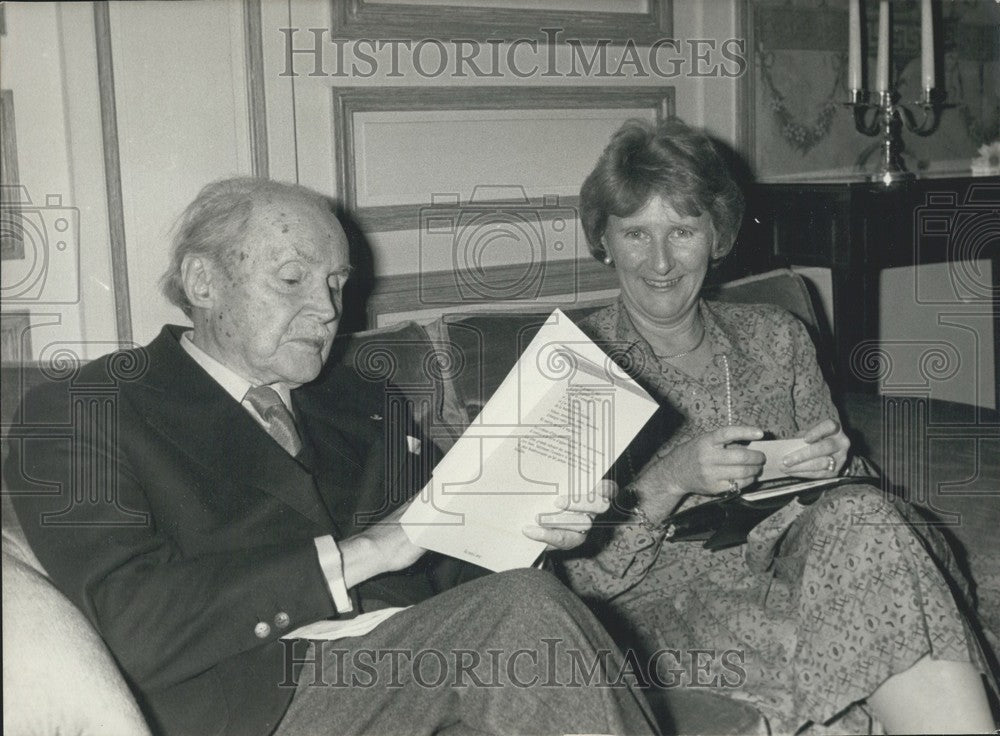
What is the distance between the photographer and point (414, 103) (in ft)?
7.07

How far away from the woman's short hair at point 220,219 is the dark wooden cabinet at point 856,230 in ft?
5.00

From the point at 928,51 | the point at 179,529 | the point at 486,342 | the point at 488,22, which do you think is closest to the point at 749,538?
the point at 486,342

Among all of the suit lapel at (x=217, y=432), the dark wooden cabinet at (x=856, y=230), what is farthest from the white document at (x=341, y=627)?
the dark wooden cabinet at (x=856, y=230)

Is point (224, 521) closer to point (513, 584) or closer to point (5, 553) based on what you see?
point (5, 553)

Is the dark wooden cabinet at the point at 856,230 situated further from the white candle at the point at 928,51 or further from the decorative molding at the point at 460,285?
the decorative molding at the point at 460,285

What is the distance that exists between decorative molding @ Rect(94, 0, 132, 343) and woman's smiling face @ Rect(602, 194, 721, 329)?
0.99m

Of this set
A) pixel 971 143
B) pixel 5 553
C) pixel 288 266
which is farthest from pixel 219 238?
pixel 971 143

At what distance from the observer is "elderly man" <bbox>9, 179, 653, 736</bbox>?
1.26m

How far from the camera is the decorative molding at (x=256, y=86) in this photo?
6.31 ft

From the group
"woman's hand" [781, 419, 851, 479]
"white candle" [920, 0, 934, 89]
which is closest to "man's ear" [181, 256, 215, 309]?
"woman's hand" [781, 419, 851, 479]

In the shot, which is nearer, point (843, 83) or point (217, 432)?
point (217, 432)

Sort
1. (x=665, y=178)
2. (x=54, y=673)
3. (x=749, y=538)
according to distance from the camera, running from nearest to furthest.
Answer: (x=54, y=673)
(x=749, y=538)
(x=665, y=178)

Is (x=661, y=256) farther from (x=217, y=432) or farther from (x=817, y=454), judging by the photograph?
(x=217, y=432)

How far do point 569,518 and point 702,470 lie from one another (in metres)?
0.31
